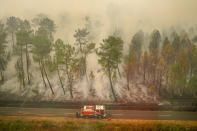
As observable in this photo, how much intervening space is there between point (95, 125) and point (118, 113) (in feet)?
3.11

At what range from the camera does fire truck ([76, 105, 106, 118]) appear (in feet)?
18.7

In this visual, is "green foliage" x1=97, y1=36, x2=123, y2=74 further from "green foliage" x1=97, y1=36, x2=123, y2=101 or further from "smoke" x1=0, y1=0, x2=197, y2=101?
"smoke" x1=0, y1=0, x2=197, y2=101

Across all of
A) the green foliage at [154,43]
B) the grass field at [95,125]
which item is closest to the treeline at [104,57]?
the green foliage at [154,43]

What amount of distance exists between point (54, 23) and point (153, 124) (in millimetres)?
5294

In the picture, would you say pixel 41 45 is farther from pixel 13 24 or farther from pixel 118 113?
pixel 118 113

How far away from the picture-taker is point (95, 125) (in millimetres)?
5438

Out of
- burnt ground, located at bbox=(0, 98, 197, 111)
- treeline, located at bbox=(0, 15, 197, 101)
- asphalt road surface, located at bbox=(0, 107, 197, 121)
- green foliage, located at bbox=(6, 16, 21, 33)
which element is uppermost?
green foliage, located at bbox=(6, 16, 21, 33)

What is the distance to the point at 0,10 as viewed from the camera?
6.66 m

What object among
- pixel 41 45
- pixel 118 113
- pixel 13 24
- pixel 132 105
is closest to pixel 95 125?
pixel 118 113

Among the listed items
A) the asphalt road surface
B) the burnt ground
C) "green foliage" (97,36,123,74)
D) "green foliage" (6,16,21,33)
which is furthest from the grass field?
"green foliage" (6,16,21,33)

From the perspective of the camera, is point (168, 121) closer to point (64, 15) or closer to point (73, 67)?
point (73, 67)

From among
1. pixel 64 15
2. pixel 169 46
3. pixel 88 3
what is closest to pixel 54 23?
pixel 64 15

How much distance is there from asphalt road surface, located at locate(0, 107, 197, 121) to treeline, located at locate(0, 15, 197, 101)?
0.60m

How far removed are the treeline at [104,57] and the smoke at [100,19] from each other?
184mm
